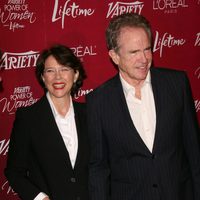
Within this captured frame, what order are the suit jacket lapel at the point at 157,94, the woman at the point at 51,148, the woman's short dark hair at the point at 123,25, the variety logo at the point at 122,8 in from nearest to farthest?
1. the suit jacket lapel at the point at 157,94
2. the woman's short dark hair at the point at 123,25
3. the woman at the point at 51,148
4. the variety logo at the point at 122,8

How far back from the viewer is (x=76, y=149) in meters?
2.88

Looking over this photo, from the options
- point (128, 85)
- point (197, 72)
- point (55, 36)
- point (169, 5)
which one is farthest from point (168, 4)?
point (128, 85)

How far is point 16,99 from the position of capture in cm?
345

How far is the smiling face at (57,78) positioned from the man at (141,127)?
26cm

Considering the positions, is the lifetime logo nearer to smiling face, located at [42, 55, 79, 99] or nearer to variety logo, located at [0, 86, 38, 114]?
smiling face, located at [42, 55, 79, 99]

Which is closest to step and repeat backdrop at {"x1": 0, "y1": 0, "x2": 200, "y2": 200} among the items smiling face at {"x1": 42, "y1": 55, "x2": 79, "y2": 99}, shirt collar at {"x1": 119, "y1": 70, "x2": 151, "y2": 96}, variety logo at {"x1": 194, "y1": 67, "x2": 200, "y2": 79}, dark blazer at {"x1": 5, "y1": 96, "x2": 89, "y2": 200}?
variety logo at {"x1": 194, "y1": 67, "x2": 200, "y2": 79}

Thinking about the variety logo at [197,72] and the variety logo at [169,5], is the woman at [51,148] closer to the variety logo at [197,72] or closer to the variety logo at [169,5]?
the variety logo at [169,5]

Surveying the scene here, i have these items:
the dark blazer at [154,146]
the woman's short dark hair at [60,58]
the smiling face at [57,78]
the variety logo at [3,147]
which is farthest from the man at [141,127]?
the variety logo at [3,147]

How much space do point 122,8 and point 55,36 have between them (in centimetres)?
67

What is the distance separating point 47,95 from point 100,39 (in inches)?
34.3

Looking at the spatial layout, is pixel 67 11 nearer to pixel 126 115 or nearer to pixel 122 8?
pixel 122 8

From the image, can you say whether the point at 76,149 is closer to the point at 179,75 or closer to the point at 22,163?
the point at 22,163

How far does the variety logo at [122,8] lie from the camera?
3609mm

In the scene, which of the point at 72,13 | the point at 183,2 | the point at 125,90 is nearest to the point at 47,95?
the point at 125,90
